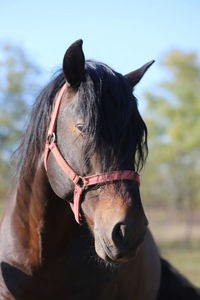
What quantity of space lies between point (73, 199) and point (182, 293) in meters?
2.34

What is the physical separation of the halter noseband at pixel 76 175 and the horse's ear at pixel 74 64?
153 millimetres

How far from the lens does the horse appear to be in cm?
215

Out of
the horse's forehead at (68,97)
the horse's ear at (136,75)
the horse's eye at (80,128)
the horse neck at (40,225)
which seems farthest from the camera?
the horse's ear at (136,75)

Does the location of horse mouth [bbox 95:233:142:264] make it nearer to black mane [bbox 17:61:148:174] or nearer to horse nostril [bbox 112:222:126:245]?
horse nostril [bbox 112:222:126:245]

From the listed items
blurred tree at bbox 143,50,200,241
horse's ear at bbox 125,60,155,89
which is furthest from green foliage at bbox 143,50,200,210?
horse's ear at bbox 125,60,155,89

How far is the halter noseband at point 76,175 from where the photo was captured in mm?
2164

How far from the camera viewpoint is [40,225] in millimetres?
2707

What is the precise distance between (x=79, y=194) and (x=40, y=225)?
586 mm

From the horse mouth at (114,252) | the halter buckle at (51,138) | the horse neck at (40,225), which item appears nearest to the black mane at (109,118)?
the halter buckle at (51,138)

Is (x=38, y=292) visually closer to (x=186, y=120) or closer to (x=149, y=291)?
(x=149, y=291)

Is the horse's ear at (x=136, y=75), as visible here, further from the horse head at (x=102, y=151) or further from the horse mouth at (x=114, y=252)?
the horse mouth at (x=114, y=252)

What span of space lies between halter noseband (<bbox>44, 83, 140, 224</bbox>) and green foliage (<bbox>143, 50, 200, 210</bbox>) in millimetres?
21797

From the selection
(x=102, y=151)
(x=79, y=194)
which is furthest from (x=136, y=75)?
(x=79, y=194)

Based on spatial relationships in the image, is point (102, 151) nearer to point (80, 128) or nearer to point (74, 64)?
point (80, 128)
